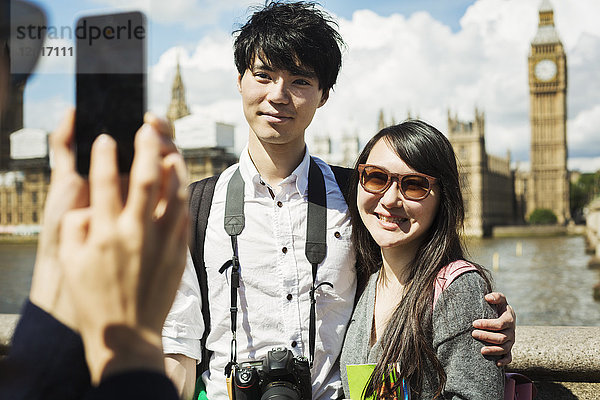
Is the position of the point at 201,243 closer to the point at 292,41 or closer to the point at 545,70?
the point at 292,41

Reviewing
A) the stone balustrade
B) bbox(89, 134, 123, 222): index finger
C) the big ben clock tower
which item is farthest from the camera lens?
the big ben clock tower

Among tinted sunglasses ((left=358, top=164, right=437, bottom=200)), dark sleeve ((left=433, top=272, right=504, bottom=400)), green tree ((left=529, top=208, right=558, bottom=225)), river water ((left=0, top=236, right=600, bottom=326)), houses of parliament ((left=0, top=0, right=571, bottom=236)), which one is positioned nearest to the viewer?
dark sleeve ((left=433, top=272, right=504, bottom=400))

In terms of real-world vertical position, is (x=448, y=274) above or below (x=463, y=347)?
above

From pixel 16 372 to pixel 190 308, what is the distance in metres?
1.09

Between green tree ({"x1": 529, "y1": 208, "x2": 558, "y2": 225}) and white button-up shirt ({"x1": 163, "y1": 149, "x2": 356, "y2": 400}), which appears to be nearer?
white button-up shirt ({"x1": 163, "y1": 149, "x2": 356, "y2": 400})

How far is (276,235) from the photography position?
161 centimetres

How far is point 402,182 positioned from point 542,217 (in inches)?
1853

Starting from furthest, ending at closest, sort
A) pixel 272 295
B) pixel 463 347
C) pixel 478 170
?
1. pixel 478 170
2. pixel 272 295
3. pixel 463 347

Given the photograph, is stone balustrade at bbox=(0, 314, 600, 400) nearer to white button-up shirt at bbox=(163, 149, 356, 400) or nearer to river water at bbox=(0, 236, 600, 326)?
white button-up shirt at bbox=(163, 149, 356, 400)

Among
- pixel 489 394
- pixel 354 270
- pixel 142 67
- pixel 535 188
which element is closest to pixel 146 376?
pixel 142 67

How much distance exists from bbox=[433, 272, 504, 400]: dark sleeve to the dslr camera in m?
0.31

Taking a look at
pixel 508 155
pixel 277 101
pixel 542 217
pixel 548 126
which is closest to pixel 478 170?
→ pixel 542 217

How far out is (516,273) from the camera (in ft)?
53.0

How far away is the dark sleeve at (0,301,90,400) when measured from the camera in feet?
1.44
